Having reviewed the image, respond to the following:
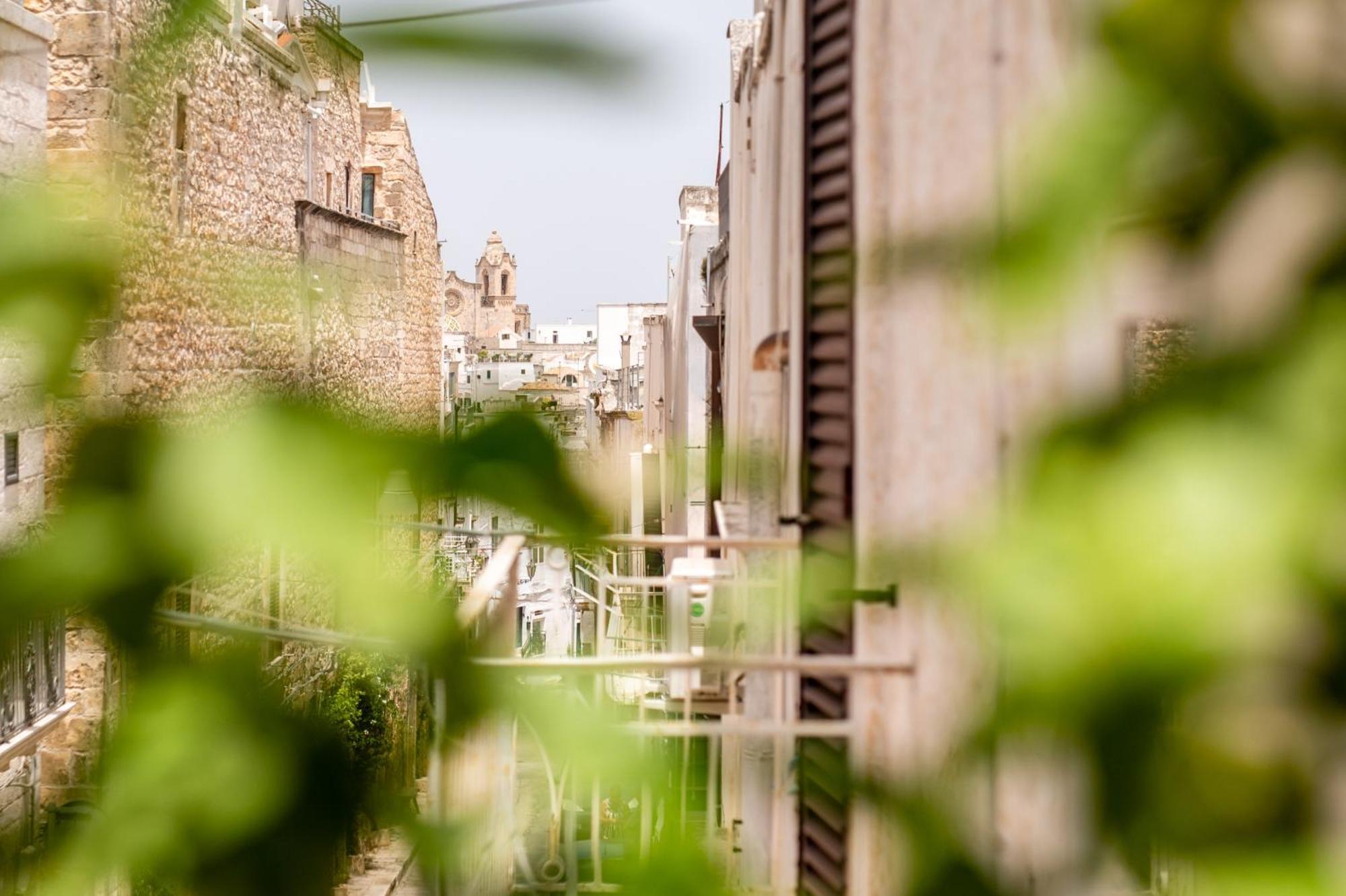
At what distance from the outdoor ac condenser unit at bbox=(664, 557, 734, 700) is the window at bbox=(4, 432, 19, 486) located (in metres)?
2.15

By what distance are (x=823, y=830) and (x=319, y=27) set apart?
2.14 metres

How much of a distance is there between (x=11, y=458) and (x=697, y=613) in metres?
3.58

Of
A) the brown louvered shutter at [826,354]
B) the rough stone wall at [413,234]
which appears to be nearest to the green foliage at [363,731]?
the brown louvered shutter at [826,354]

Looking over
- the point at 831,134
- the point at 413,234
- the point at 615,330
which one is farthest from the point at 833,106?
the point at 615,330

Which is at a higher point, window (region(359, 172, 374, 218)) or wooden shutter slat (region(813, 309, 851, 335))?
window (region(359, 172, 374, 218))

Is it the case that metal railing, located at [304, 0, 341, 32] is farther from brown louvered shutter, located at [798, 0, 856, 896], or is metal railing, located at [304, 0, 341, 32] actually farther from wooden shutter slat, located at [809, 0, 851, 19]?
wooden shutter slat, located at [809, 0, 851, 19]

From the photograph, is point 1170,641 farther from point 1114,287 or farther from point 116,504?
point 116,504

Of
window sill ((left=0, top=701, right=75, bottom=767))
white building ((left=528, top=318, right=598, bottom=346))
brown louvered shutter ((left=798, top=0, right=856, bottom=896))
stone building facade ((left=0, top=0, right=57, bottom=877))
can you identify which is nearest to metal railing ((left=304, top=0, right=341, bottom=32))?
stone building facade ((left=0, top=0, right=57, bottom=877))

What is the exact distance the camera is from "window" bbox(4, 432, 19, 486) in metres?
0.44

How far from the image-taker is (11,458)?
49cm

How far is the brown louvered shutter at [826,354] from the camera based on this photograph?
2350 mm

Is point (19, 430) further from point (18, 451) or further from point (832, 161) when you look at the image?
point (832, 161)

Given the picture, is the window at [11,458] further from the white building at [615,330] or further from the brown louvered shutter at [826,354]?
the white building at [615,330]

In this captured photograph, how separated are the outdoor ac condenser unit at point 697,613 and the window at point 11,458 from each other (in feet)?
7.05
